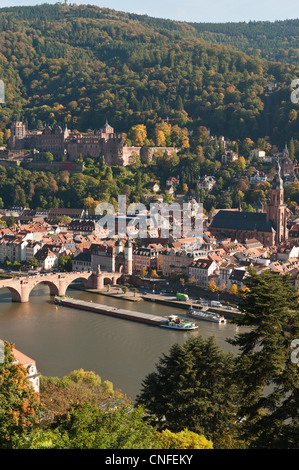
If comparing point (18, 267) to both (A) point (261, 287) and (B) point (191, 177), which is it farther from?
(A) point (261, 287)

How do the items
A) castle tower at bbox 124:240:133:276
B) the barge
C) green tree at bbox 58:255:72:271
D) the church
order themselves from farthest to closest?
1. the church
2. green tree at bbox 58:255:72:271
3. castle tower at bbox 124:240:133:276
4. the barge

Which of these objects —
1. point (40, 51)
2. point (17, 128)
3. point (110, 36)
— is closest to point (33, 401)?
point (17, 128)

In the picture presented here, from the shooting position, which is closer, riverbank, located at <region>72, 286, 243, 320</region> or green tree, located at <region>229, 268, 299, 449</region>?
green tree, located at <region>229, 268, 299, 449</region>

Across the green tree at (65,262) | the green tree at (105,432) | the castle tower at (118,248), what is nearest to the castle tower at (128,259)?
the castle tower at (118,248)

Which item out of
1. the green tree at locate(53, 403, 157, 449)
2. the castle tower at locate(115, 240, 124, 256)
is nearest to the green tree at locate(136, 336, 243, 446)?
the green tree at locate(53, 403, 157, 449)

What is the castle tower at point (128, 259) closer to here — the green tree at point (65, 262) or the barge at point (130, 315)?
the green tree at point (65, 262)

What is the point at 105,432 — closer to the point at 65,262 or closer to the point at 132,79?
the point at 65,262

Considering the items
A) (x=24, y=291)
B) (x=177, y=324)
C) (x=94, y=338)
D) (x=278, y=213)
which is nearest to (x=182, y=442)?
(x=94, y=338)

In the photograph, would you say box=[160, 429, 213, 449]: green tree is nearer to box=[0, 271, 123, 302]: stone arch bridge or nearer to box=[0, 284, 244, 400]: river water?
box=[0, 284, 244, 400]: river water
